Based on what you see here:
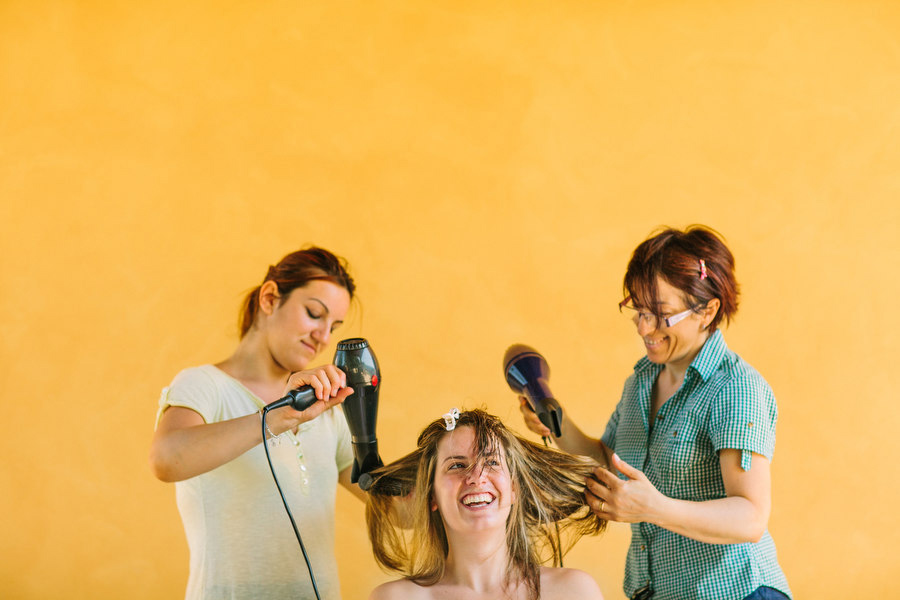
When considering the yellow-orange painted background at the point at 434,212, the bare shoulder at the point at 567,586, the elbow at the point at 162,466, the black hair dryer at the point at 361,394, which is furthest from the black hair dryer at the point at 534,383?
the elbow at the point at 162,466

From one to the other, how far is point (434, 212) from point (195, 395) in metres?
1.25

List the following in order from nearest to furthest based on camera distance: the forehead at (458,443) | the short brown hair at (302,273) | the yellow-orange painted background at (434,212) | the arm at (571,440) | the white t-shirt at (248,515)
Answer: the white t-shirt at (248,515), the forehead at (458,443), the short brown hair at (302,273), the arm at (571,440), the yellow-orange painted background at (434,212)

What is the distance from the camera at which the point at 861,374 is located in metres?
2.73

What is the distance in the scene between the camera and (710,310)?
1.85 m

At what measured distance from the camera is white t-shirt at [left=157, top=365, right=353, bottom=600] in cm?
170

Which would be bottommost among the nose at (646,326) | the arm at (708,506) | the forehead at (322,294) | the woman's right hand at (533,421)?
the arm at (708,506)

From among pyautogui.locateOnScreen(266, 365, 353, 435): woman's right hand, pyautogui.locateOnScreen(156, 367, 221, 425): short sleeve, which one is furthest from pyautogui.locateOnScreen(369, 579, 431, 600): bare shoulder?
pyautogui.locateOnScreen(156, 367, 221, 425): short sleeve

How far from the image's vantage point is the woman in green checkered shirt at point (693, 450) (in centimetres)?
161

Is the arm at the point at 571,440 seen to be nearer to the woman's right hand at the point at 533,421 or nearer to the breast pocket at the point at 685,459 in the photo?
the woman's right hand at the point at 533,421

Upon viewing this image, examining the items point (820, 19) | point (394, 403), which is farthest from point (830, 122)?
point (394, 403)

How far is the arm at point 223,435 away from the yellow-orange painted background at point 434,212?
3.53 feet

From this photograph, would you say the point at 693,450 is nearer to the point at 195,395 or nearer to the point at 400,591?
the point at 400,591

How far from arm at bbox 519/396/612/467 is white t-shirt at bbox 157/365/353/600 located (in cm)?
55

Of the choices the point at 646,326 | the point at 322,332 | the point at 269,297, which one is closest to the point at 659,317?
the point at 646,326
